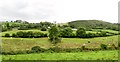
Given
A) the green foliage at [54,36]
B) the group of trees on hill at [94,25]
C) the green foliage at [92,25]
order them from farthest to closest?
the green foliage at [92,25] → the group of trees on hill at [94,25] → the green foliage at [54,36]

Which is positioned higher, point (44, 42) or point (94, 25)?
point (94, 25)

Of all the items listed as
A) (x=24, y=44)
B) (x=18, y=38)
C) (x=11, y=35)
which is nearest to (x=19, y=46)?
(x=24, y=44)

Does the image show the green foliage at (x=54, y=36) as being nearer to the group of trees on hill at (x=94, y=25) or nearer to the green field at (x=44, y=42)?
the green field at (x=44, y=42)

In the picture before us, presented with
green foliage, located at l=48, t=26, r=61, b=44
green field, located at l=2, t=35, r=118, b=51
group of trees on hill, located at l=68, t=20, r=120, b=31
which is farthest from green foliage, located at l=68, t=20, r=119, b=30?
green foliage, located at l=48, t=26, r=61, b=44

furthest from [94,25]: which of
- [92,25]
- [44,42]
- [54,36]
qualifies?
[44,42]

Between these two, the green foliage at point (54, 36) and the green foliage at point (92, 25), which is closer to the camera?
the green foliage at point (54, 36)

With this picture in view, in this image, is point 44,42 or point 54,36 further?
point 44,42

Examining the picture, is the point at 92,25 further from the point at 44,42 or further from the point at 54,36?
the point at 44,42

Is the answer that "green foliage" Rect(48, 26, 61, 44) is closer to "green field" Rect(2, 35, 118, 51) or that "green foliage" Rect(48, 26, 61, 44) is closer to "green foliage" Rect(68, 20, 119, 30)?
"green field" Rect(2, 35, 118, 51)

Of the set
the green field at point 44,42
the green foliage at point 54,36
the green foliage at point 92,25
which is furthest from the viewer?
the green foliage at point 92,25

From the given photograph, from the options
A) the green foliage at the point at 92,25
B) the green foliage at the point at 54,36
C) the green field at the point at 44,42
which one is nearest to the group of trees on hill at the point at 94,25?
the green foliage at the point at 92,25

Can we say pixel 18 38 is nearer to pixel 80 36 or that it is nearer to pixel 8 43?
pixel 8 43

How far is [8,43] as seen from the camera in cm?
8181

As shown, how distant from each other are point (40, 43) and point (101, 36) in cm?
2089
